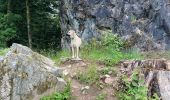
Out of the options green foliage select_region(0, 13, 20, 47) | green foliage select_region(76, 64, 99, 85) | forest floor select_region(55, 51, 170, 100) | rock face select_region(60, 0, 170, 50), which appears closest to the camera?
forest floor select_region(55, 51, 170, 100)

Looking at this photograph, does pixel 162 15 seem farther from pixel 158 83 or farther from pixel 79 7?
pixel 158 83

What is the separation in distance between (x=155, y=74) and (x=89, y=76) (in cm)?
181

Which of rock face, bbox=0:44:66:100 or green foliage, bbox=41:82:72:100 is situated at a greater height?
rock face, bbox=0:44:66:100

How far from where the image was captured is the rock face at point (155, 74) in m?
11.3

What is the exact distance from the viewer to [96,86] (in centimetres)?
1203

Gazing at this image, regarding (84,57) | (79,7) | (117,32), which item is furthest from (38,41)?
(84,57)

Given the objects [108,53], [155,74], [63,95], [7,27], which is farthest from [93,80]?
[7,27]

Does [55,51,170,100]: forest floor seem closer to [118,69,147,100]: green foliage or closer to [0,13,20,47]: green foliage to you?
[118,69,147,100]: green foliage

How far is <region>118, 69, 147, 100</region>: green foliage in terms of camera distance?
11281mm

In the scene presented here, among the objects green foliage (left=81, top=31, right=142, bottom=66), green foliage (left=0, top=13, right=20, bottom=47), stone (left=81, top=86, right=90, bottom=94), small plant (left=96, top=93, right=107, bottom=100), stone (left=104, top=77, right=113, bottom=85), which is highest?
green foliage (left=0, top=13, right=20, bottom=47)

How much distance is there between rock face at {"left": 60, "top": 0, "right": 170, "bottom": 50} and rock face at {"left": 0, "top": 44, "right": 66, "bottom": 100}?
8368 mm

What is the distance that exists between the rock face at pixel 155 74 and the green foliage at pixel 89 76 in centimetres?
74

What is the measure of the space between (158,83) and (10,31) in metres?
14.9

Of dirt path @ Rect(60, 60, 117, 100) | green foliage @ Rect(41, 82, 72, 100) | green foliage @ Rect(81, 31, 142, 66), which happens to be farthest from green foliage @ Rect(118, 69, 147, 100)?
green foliage @ Rect(81, 31, 142, 66)
